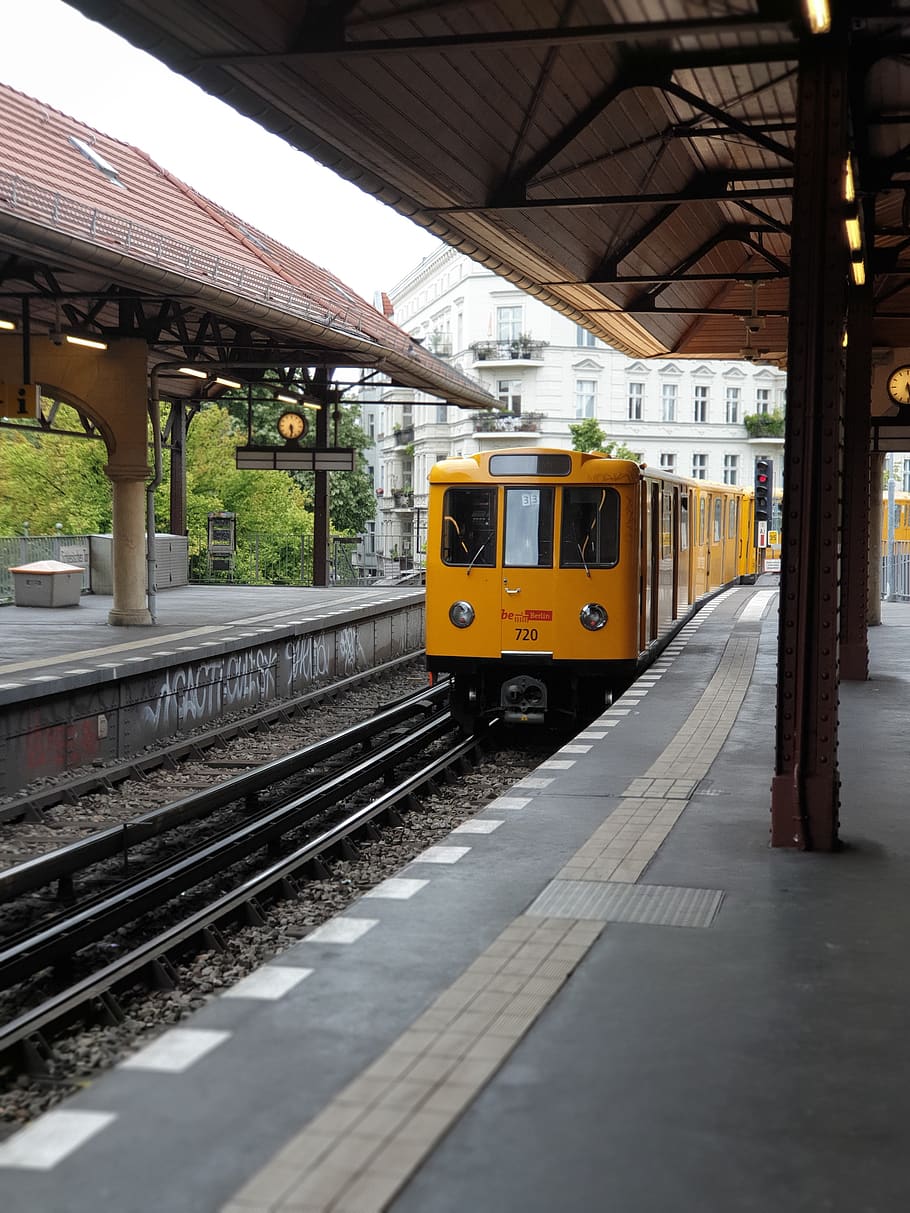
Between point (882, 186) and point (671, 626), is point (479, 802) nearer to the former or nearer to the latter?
point (882, 186)

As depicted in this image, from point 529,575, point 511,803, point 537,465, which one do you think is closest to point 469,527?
point 529,575

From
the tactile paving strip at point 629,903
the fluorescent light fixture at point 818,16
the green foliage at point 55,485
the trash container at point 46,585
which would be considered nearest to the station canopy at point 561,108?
the fluorescent light fixture at point 818,16

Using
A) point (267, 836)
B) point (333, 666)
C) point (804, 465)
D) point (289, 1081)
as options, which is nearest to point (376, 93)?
point (804, 465)

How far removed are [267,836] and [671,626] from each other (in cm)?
1006

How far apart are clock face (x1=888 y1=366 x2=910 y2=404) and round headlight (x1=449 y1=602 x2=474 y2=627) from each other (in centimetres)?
980

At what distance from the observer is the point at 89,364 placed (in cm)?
2023

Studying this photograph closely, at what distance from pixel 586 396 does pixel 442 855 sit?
164 feet

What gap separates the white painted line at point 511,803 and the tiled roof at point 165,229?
720 centimetres

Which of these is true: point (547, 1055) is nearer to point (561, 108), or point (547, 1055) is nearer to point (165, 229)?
point (561, 108)

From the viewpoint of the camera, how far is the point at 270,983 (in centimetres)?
535

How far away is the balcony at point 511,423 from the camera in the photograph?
55469 mm

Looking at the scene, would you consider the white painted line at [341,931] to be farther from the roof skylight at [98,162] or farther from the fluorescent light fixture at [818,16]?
the roof skylight at [98,162]

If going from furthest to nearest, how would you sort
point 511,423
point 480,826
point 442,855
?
1. point 511,423
2. point 480,826
3. point 442,855

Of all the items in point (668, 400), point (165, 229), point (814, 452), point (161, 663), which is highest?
point (668, 400)
